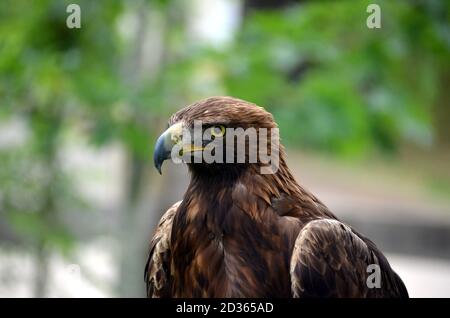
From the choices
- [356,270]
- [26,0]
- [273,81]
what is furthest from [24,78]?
[356,270]

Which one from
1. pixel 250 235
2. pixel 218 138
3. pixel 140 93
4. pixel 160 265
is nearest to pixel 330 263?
pixel 250 235

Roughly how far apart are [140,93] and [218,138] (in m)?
3.10

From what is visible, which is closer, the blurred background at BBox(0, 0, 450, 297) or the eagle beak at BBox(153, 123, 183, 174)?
the eagle beak at BBox(153, 123, 183, 174)

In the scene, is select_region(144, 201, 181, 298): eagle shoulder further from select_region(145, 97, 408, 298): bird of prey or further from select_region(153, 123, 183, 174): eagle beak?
select_region(153, 123, 183, 174): eagle beak

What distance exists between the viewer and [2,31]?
21.2 ft

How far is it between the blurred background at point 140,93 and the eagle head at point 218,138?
2700mm

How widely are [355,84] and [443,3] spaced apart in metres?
0.97

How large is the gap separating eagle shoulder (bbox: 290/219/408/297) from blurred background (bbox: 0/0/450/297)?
2.77m

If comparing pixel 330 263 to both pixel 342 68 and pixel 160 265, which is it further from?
pixel 342 68

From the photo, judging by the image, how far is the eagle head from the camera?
316 centimetres

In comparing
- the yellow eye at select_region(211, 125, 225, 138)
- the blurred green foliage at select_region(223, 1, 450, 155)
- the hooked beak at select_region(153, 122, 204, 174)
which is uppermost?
the blurred green foliage at select_region(223, 1, 450, 155)

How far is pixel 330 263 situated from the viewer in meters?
3.18

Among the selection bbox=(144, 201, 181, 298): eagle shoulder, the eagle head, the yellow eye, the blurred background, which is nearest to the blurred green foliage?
the blurred background
